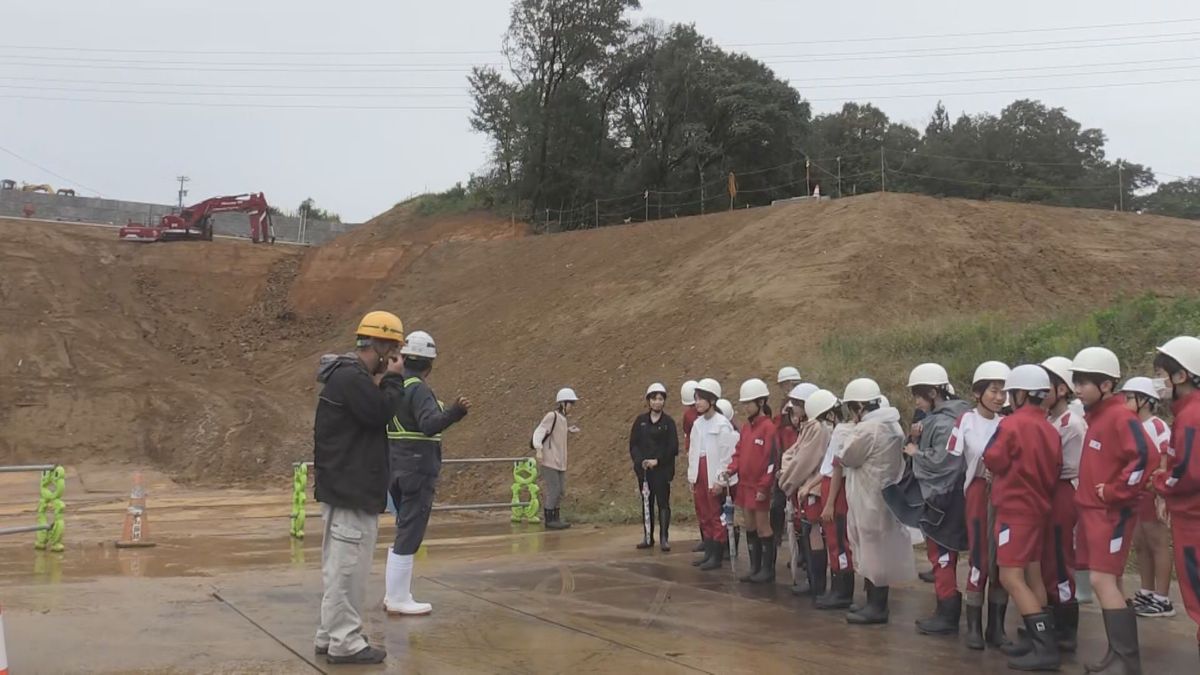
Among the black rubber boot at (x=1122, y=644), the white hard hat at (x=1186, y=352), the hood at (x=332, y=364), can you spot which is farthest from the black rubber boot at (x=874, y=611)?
the hood at (x=332, y=364)

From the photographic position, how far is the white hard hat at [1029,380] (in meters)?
6.63

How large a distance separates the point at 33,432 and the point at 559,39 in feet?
90.3

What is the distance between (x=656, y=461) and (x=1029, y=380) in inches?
220

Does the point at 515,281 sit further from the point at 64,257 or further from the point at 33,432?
the point at 64,257

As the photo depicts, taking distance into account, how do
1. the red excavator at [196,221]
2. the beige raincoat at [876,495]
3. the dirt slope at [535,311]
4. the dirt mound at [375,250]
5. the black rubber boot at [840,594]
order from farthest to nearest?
the red excavator at [196,221], the dirt mound at [375,250], the dirt slope at [535,311], the black rubber boot at [840,594], the beige raincoat at [876,495]

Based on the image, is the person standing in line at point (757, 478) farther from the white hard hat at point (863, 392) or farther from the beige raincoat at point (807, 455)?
the white hard hat at point (863, 392)

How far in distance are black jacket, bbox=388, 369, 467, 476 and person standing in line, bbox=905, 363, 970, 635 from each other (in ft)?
12.2

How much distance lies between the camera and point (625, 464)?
56.9 ft

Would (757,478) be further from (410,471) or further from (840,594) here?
(410,471)

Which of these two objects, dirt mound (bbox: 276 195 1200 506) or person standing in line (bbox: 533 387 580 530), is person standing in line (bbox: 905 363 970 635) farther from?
dirt mound (bbox: 276 195 1200 506)

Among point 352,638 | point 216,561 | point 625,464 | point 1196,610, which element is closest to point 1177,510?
point 1196,610

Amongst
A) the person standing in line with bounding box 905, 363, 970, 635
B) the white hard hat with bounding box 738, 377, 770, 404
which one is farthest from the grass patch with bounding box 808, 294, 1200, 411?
the person standing in line with bounding box 905, 363, 970, 635

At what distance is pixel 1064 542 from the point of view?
675 centimetres

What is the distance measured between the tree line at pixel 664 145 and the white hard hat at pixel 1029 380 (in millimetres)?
29983
